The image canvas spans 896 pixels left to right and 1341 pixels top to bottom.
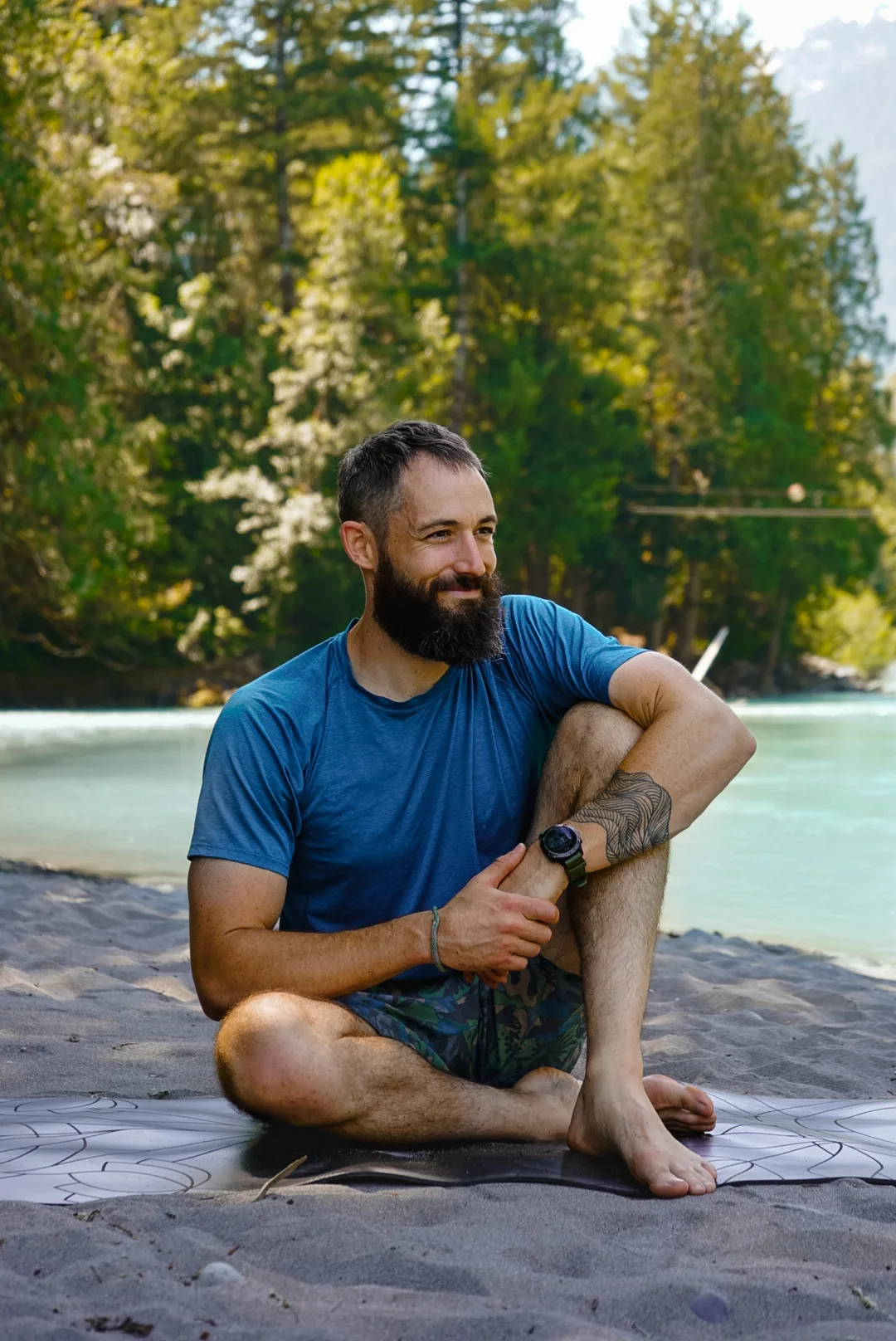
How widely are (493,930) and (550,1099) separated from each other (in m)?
0.44

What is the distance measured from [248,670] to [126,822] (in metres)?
18.1

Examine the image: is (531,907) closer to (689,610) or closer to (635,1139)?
(635,1139)

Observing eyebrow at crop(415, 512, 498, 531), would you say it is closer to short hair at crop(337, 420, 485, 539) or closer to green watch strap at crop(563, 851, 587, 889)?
short hair at crop(337, 420, 485, 539)

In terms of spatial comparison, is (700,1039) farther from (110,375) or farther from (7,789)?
(110,375)

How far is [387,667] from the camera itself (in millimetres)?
2672

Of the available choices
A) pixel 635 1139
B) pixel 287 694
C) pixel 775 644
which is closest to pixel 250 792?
pixel 287 694

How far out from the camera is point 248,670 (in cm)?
2766

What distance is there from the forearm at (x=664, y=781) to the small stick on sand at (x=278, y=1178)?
647mm

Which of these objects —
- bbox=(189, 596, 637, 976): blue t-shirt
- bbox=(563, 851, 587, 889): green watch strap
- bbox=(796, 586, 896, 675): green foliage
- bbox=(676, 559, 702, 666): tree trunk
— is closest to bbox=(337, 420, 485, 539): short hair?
bbox=(189, 596, 637, 976): blue t-shirt

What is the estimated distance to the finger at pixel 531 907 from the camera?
2402mm

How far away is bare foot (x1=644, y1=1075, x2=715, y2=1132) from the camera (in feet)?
8.62

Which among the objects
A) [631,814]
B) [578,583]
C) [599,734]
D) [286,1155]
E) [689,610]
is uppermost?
[599,734]

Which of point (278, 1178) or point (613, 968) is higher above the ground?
point (613, 968)

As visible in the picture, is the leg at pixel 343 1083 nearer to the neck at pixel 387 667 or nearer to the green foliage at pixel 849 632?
the neck at pixel 387 667
